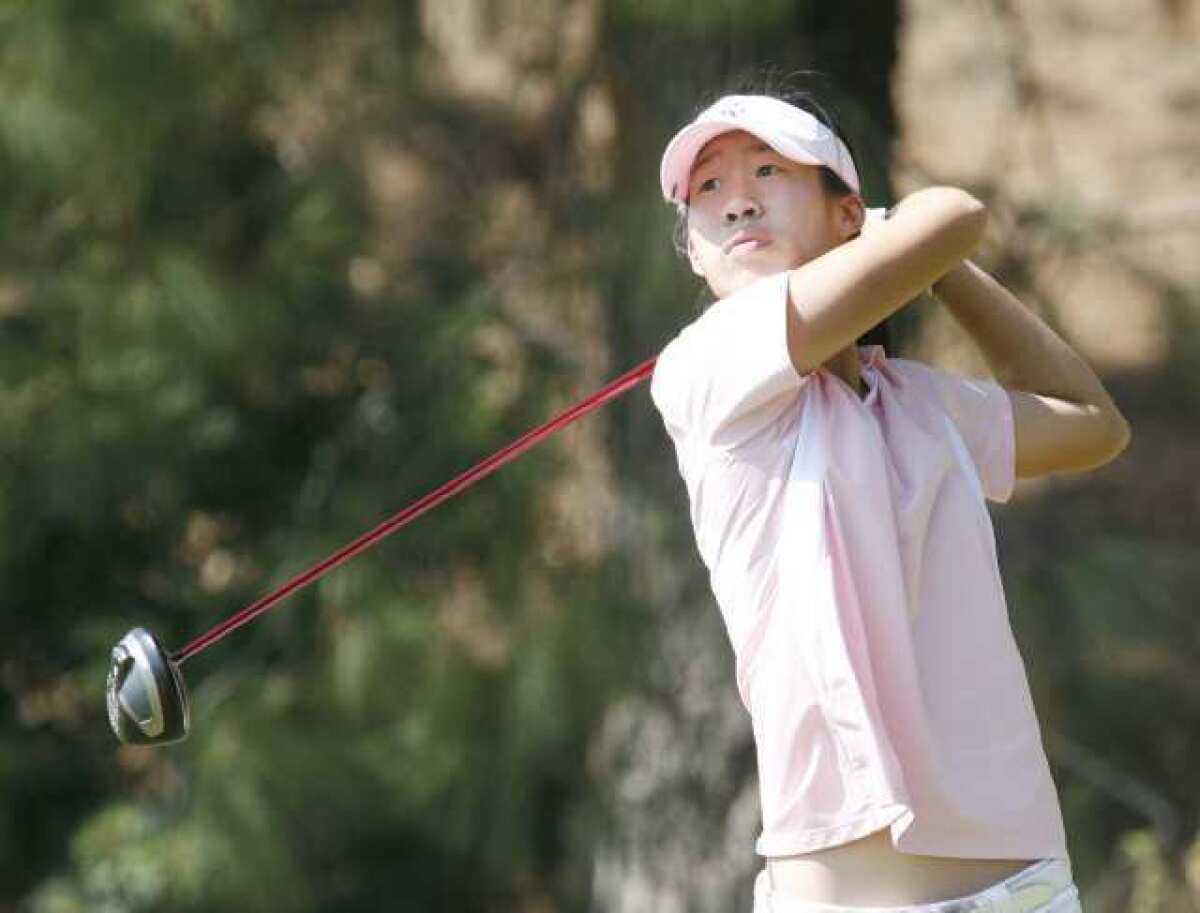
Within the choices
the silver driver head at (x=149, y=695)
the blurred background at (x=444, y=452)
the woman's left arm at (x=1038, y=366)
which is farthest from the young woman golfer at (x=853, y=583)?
the blurred background at (x=444, y=452)

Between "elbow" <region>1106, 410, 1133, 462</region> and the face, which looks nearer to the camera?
the face

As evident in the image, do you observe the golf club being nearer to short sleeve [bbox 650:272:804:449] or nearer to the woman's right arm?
short sleeve [bbox 650:272:804:449]

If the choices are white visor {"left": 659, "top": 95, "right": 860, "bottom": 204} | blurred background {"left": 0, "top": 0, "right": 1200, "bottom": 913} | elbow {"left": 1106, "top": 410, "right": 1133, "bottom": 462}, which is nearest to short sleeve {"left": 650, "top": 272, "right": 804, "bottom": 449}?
white visor {"left": 659, "top": 95, "right": 860, "bottom": 204}

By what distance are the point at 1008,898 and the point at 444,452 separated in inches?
102

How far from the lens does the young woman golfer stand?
199cm

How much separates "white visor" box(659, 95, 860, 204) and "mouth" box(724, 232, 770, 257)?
2.7 inches

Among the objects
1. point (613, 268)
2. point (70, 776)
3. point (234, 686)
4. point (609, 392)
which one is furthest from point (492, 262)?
point (609, 392)

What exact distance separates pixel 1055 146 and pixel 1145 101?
0.19 metres

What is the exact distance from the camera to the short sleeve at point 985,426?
220 centimetres

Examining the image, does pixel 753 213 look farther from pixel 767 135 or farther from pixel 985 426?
pixel 985 426

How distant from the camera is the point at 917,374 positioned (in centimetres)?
220

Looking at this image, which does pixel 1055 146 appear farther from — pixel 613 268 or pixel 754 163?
pixel 754 163

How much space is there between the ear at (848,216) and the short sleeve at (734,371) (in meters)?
0.13

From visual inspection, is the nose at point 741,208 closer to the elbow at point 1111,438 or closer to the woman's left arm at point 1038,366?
the woman's left arm at point 1038,366
